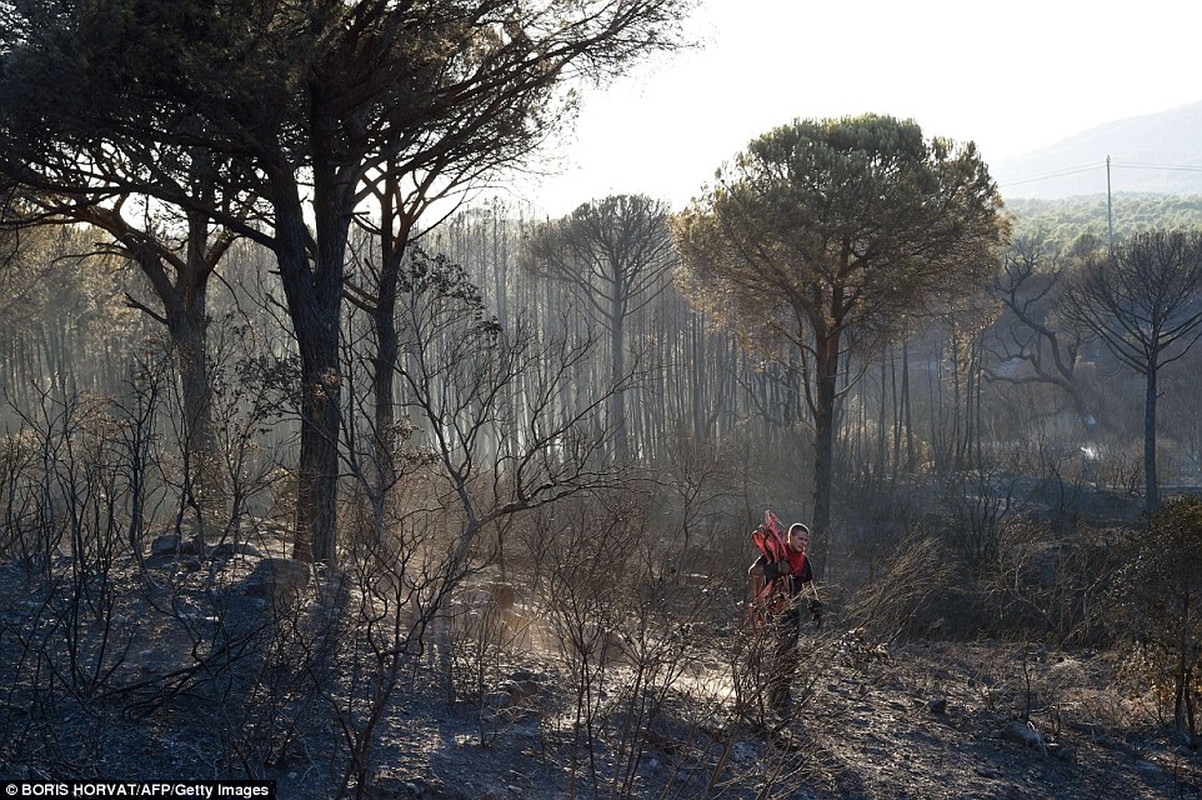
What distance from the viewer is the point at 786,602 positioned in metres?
6.98

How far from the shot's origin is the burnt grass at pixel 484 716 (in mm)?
5262

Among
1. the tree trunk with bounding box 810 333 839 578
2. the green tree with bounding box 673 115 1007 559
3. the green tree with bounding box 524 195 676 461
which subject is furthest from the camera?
the green tree with bounding box 524 195 676 461

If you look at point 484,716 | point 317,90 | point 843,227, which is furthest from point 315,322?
point 843,227

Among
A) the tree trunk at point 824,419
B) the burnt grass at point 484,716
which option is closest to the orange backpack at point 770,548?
the burnt grass at point 484,716

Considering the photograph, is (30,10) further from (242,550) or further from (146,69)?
(242,550)

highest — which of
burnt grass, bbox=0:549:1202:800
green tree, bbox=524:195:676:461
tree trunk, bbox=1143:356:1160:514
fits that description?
green tree, bbox=524:195:676:461

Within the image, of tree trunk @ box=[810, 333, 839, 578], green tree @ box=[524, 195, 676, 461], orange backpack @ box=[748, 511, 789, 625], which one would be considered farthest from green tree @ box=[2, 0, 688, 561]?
green tree @ box=[524, 195, 676, 461]

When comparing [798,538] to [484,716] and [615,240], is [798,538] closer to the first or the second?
[484,716]

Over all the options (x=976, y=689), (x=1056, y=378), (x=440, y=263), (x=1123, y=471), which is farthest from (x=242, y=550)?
(x=1056, y=378)

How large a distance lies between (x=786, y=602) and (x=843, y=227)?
10.8 metres

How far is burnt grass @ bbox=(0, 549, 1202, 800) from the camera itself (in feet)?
17.3

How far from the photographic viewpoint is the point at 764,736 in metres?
7.57

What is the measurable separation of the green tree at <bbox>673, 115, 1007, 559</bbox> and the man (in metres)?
8.53

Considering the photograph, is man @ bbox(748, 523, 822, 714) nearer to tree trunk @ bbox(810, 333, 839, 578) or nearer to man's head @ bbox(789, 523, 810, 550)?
man's head @ bbox(789, 523, 810, 550)
